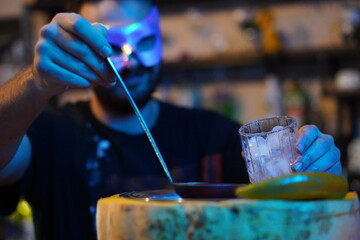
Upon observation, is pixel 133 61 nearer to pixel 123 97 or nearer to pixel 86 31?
pixel 123 97

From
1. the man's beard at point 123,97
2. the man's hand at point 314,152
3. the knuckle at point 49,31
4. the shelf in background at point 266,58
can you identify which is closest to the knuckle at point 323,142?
the man's hand at point 314,152

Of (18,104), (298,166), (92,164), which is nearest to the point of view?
(298,166)

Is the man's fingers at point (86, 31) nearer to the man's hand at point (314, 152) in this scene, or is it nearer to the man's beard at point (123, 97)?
the man's hand at point (314, 152)

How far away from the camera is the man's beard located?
1487 millimetres

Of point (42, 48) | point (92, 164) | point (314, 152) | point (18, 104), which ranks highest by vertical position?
point (42, 48)

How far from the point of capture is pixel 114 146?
1.52m

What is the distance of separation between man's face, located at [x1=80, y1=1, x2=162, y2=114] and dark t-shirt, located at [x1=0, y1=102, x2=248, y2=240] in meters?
0.12

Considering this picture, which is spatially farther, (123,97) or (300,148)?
(123,97)

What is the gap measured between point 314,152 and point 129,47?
0.78 meters

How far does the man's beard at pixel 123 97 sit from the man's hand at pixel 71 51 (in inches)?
21.1

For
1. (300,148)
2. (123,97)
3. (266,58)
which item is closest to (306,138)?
(300,148)

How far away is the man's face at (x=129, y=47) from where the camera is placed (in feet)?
4.86

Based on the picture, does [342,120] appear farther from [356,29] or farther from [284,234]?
[284,234]

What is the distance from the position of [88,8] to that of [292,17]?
2.08 m
